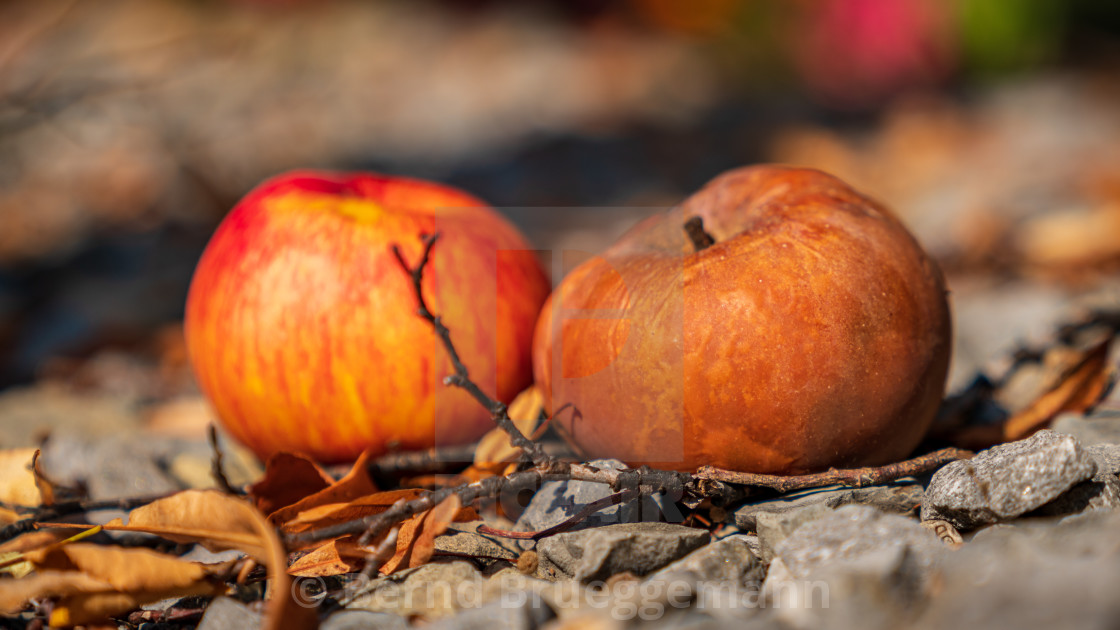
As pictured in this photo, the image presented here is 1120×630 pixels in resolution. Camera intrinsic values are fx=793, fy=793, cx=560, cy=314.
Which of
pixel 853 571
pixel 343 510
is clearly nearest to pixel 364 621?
pixel 343 510

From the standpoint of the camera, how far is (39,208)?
4.54 metres

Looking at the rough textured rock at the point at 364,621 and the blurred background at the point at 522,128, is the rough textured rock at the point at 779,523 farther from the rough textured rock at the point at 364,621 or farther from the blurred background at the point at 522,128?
the blurred background at the point at 522,128

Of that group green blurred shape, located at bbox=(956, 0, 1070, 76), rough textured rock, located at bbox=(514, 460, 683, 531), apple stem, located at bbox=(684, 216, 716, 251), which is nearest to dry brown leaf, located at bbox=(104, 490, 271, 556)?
rough textured rock, located at bbox=(514, 460, 683, 531)

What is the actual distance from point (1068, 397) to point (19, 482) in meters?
1.98

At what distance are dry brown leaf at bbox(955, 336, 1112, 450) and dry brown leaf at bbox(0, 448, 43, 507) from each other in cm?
169

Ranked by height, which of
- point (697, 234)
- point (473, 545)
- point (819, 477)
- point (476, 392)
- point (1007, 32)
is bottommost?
point (473, 545)

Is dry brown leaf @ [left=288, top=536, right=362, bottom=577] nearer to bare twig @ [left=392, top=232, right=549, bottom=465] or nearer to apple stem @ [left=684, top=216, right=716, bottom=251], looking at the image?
bare twig @ [left=392, top=232, right=549, bottom=465]

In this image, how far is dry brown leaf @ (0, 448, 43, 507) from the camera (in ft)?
4.57

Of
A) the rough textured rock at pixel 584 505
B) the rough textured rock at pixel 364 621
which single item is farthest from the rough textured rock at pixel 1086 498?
the rough textured rock at pixel 364 621

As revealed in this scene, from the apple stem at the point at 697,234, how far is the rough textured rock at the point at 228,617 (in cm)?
88

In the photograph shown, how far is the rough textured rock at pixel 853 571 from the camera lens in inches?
32.6

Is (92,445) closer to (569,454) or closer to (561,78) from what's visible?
(569,454)

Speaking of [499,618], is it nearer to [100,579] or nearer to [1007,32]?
[100,579]

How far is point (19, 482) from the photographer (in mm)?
1410
